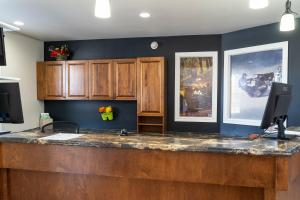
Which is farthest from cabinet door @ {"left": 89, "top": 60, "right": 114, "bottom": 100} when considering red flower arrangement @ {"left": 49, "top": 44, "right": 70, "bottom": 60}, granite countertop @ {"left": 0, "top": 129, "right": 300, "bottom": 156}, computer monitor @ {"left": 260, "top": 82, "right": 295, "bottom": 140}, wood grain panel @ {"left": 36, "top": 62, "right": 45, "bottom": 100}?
computer monitor @ {"left": 260, "top": 82, "right": 295, "bottom": 140}

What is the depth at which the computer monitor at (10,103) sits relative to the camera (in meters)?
2.15

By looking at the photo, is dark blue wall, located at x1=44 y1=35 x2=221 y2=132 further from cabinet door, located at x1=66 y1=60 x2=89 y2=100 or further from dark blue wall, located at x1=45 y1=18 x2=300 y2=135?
cabinet door, located at x1=66 y1=60 x2=89 y2=100

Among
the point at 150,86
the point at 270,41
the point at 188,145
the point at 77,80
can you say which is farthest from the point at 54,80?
the point at 188,145

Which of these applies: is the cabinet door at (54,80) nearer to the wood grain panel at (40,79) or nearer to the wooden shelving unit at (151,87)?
the wood grain panel at (40,79)

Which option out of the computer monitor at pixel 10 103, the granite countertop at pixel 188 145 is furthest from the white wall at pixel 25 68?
the granite countertop at pixel 188 145

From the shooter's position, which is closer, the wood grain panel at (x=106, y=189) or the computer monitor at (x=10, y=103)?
the wood grain panel at (x=106, y=189)

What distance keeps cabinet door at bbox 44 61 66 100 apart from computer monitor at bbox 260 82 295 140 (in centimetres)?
389

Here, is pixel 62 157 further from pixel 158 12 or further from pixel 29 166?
pixel 158 12

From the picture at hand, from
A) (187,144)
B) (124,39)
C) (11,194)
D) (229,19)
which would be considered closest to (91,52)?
(124,39)

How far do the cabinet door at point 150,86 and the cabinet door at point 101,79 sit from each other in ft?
1.76

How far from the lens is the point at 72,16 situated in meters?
3.67

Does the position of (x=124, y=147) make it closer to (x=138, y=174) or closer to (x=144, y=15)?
(x=138, y=174)

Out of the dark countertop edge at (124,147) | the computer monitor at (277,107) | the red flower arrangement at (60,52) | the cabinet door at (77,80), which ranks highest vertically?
the red flower arrangement at (60,52)

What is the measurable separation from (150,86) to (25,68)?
88.8 inches
